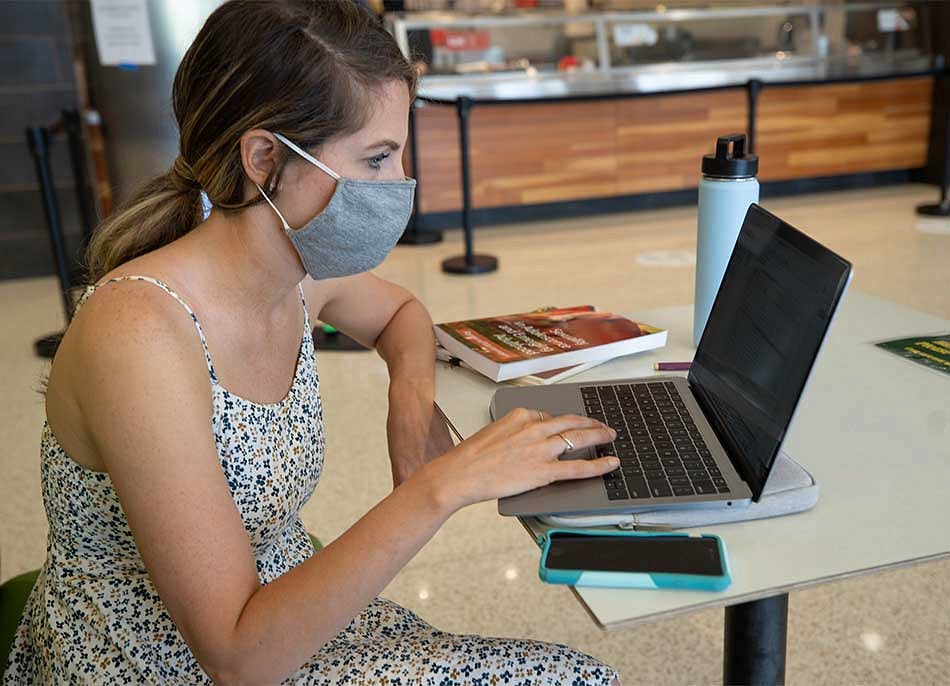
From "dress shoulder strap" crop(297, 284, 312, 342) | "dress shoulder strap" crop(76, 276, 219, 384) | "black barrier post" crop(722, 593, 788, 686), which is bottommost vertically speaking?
"black barrier post" crop(722, 593, 788, 686)

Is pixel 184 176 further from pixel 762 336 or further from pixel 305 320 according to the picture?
pixel 762 336

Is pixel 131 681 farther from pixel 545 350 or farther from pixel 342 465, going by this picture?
pixel 342 465

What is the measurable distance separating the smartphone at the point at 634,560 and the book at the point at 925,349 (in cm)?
62

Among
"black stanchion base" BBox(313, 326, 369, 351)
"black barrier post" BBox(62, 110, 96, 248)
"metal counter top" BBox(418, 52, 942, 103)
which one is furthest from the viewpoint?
"metal counter top" BBox(418, 52, 942, 103)

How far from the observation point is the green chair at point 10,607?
4.12 feet

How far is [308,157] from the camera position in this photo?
1.02 m

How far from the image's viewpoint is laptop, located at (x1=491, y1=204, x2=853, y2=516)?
0.88 meters

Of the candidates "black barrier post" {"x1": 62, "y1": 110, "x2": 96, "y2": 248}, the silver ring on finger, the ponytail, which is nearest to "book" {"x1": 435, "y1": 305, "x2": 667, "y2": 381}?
the silver ring on finger

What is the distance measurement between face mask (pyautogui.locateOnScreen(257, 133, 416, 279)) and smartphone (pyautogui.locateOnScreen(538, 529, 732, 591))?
442mm

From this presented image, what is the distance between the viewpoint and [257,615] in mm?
878

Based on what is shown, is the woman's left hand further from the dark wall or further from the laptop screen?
the dark wall

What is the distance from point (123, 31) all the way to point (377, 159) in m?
2.92

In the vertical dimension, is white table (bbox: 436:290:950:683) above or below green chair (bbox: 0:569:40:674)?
above

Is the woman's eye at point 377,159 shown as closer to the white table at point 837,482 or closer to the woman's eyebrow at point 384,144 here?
the woman's eyebrow at point 384,144
